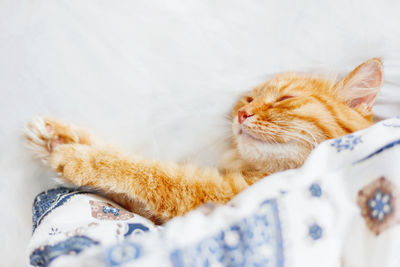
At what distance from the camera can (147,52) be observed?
3.76 feet

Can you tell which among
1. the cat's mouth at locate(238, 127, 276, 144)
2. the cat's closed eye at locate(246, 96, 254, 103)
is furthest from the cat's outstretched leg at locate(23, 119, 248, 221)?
the cat's closed eye at locate(246, 96, 254, 103)

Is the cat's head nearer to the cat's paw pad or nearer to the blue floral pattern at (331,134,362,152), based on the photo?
the blue floral pattern at (331,134,362,152)

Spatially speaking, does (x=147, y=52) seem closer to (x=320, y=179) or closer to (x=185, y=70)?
(x=185, y=70)

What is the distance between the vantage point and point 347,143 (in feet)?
2.51

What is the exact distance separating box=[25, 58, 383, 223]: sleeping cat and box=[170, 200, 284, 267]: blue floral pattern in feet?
1.13

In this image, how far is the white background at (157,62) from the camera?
3.47ft

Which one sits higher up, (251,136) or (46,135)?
(46,135)

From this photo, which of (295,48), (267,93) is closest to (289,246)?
(267,93)

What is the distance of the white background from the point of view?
3.47 ft

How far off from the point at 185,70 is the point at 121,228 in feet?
1.99

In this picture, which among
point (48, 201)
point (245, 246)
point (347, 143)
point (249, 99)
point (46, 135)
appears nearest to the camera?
point (245, 246)

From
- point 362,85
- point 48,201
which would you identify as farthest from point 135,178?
point 362,85

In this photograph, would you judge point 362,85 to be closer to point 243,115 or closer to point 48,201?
point 243,115

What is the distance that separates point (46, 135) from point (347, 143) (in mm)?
866
